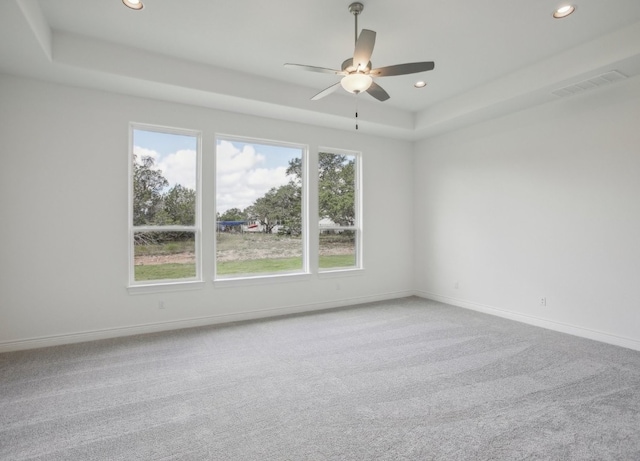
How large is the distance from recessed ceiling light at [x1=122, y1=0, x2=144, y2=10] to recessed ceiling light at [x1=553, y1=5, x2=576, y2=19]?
137 inches

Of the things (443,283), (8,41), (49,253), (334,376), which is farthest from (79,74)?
(443,283)

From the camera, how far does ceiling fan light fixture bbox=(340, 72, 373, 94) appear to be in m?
2.84

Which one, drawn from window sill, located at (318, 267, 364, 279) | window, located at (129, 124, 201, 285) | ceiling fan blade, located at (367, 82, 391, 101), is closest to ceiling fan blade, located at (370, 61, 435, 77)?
ceiling fan blade, located at (367, 82, 391, 101)

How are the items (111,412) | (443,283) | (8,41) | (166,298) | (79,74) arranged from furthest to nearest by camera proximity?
(443,283) → (166,298) → (79,74) → (8,41) → (111,412)

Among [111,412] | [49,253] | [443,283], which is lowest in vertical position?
[111,412]

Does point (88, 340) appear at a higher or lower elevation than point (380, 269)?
lower

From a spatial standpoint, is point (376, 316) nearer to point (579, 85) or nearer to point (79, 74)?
point (579, 85)

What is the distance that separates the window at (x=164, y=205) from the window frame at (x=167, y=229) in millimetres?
11

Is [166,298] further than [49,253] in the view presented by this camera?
Yes

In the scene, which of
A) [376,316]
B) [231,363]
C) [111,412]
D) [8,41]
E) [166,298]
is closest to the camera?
[111,412]

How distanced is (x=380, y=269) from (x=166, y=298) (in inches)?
134

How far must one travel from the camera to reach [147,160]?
424cm

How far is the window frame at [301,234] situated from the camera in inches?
181

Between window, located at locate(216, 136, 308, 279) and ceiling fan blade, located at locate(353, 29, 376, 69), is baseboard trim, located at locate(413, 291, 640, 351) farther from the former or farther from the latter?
ceiling fan blade, located at locate(353, 29, 376, 69)
